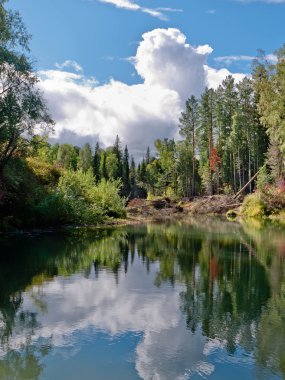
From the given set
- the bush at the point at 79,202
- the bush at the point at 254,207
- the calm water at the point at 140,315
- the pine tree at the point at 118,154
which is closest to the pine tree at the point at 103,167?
the pine tree at the point at 118,154

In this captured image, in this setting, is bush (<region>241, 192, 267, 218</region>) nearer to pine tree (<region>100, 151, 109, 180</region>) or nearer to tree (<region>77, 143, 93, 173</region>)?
pine tree (<region>100, 151, 109, 180</region>)

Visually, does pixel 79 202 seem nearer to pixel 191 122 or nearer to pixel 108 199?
pixel 108 199

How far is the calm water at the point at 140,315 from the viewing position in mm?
6984

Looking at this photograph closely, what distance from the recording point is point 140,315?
32.3ft

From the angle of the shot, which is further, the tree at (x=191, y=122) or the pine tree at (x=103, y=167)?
the pine tree at (x=103, y=167)

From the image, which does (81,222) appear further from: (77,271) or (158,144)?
(158,144)

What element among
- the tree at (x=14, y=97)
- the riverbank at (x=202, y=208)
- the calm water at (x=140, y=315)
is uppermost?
the tree at (x=14, y=97)

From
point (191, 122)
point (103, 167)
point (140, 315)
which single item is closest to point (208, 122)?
point (191, 122)

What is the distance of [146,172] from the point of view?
114 meters

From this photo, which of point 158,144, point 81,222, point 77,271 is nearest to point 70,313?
point 77,271

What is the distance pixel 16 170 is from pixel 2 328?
664 inches

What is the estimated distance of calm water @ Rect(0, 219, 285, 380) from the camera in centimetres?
698

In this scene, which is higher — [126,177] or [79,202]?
[126,177]

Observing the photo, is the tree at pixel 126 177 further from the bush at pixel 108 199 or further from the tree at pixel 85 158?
the bush at pixel 108 199
